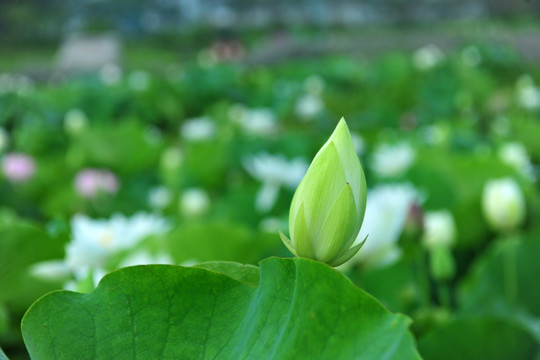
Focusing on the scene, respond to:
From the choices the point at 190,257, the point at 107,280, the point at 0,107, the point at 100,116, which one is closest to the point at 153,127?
the point at 100,116

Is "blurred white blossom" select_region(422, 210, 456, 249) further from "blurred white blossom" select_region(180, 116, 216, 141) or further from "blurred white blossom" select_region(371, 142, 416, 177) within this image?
"blurred white blossom" select_region(180, 116, 216, 141)

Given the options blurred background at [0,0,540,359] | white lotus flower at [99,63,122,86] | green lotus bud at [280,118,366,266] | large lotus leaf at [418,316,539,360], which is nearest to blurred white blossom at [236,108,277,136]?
blurred background at [0,0,540,359]

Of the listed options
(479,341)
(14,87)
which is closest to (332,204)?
(479,341)

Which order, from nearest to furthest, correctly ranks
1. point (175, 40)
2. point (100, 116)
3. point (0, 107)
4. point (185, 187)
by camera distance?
point (185, 187), point (0, 107), point (100, 116), point (175, 40)

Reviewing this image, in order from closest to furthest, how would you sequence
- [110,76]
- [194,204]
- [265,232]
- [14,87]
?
1. [265,232]
2. [194,204]
3. [14,87]
4. [110,76]

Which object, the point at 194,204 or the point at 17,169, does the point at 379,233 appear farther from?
the point at 17,169

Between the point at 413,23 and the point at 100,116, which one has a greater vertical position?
the point at 100,116

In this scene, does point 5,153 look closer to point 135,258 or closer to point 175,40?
point 135,258
